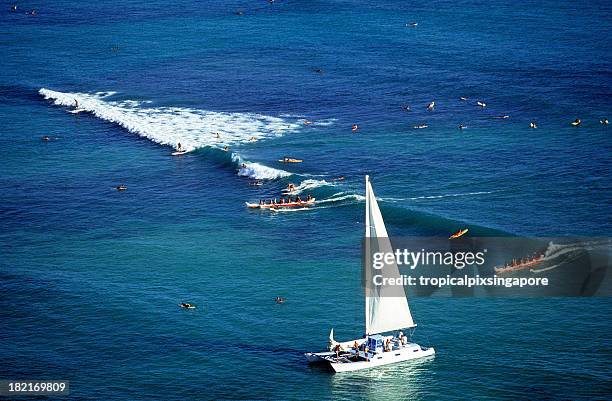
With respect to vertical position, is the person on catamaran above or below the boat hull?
above

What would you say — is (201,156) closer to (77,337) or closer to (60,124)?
(60,124)

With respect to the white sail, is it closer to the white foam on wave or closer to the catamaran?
the catamaran

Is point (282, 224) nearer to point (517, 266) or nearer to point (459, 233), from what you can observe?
point (459, 233)

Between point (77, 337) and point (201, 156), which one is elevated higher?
point (201, 156)

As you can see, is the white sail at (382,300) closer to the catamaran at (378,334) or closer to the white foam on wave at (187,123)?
the catamaran at (378,334)

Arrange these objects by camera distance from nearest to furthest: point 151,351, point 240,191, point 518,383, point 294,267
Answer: point 518,383, point 151,351, point 294,267, point 240,191

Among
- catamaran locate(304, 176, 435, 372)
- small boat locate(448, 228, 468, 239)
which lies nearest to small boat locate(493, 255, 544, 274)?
small boat locate(448, 228, 468, 239)

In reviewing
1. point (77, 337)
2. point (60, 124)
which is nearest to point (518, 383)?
point (77, 337)

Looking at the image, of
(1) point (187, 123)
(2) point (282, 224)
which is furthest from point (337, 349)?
(1) point (187, 123)
